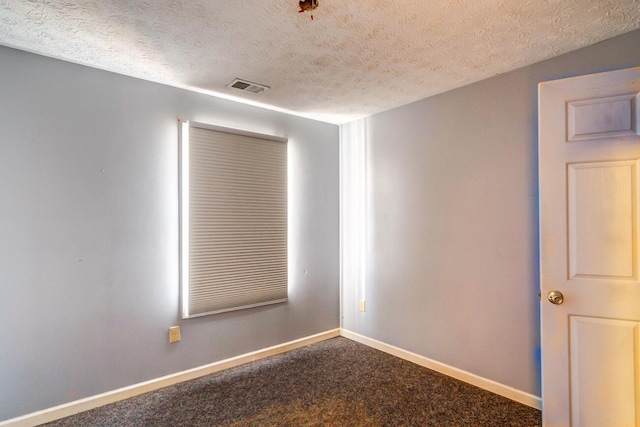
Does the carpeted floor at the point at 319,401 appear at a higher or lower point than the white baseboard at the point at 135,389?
lower

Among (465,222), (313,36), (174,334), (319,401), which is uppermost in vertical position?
(313,36)

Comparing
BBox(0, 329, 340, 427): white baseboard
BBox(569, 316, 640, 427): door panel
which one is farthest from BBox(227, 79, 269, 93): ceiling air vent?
BBox(569, 316, 640, 427): door panel

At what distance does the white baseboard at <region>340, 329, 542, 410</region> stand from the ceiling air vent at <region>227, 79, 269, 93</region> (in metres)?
2.67

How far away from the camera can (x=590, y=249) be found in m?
1.79

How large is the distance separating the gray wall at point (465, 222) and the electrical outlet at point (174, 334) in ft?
6.13

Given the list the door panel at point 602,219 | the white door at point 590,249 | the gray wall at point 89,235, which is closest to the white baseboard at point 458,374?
the white door at point 590,249

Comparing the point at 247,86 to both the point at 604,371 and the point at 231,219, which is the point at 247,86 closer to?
the point at 231,219

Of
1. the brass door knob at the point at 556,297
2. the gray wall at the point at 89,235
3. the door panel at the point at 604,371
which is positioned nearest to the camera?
the door panel at the point at 604,371

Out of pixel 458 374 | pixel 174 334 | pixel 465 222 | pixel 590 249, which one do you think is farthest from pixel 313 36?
pixel 458 374

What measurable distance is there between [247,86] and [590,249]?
2.59m

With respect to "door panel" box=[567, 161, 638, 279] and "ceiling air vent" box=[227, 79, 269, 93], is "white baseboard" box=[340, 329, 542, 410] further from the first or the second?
"ceiling air vent" box=[227, 79, 269, 93]

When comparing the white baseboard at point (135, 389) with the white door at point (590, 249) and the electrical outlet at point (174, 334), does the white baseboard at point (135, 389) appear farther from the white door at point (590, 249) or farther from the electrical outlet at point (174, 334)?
the white door at point (590, 249)

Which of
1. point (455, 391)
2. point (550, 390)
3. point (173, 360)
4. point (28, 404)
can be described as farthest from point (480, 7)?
point (28, 404)

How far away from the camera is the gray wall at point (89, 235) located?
2.07 metres
